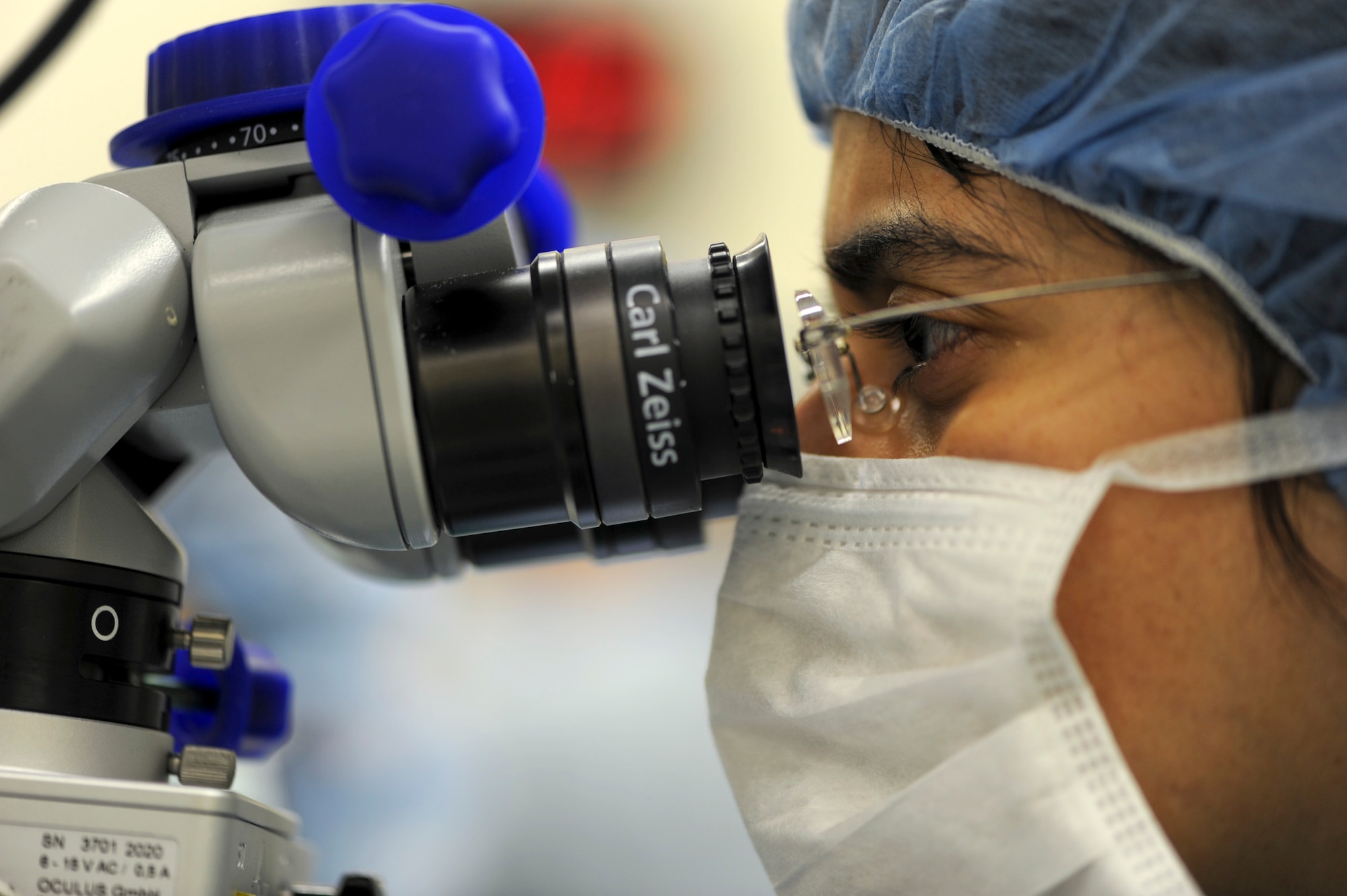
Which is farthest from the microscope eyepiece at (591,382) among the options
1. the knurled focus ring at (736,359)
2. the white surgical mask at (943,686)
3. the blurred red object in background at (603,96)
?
the blurred red object in background at (603,96)

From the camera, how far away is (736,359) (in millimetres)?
574

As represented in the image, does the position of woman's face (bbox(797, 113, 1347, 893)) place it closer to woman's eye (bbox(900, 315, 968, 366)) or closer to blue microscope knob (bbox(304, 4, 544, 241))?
woman's eye (bbox(900, 315, 968, 366))

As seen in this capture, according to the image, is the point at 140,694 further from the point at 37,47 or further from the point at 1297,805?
the point at 1297,805

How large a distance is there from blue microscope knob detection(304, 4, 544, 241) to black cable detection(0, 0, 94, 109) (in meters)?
0.52

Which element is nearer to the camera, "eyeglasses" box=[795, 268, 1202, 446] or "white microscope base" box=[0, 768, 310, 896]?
"white microscope base" box=[0, 768, 310, 896]

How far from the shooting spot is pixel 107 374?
541 millimetres

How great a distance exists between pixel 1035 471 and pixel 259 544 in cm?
121

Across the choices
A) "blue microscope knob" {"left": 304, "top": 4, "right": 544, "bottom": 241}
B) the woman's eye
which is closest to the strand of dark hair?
the woman's eye

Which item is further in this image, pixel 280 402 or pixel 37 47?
pixel 37 47

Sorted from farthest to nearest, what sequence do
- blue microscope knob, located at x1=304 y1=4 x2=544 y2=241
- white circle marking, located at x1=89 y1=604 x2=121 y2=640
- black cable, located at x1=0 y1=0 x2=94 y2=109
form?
1. black cable, located at x1=0 y1=0 x2=94 y2=109
2. white circle marking, located at x1=89 y1=604 x2=121 y2=640
3. blue microscope knob, located at x1=304 y1=4 x2=544 y2=241

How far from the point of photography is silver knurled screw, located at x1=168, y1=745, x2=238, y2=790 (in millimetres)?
587

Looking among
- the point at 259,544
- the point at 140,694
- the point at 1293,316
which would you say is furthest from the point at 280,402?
the point at 259,544

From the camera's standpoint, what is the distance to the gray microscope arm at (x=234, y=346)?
523mm

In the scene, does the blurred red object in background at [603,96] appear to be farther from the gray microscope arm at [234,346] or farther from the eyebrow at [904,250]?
the gray microscope arm at [234,346]
